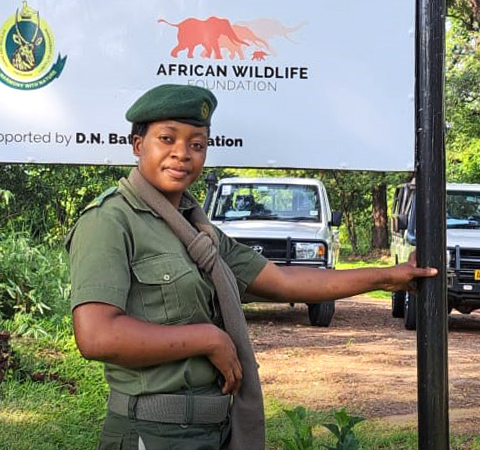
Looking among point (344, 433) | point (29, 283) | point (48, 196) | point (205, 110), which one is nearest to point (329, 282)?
point (344, 433)

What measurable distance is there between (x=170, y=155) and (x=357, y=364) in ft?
20.8

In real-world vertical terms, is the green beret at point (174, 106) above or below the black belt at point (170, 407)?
above

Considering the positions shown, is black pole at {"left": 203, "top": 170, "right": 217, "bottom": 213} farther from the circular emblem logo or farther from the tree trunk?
the tree trunk

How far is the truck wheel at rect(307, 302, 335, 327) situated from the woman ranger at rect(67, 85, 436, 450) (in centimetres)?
852

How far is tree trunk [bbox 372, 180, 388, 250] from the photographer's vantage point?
94.8ft

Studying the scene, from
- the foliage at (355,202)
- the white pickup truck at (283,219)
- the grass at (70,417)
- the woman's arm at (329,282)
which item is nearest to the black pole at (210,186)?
the white pickup truck at (283,219)

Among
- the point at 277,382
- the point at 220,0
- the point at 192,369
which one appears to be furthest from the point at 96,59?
the point at 277,382

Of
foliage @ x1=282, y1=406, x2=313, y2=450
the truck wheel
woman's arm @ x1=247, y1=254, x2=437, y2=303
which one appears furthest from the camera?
the truck wheel

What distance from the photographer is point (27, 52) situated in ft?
11.0

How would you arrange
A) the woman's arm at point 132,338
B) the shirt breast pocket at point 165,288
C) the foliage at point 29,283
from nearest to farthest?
the woman's arm at point 132,338
the shirt breast pocket at point 165,288
the foliage at point 29,283

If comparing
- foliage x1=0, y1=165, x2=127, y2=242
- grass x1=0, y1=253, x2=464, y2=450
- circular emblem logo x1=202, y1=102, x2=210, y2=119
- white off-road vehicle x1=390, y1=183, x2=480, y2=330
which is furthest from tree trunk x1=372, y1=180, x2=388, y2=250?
circular emblem logo x1=202, y1=102, x2=210, y2=119

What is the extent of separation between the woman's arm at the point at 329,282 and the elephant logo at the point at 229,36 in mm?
1097

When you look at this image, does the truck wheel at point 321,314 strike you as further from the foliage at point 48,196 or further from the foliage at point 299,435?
the foliage at point 299,435

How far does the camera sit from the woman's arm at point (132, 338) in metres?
1.87
